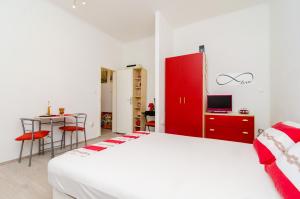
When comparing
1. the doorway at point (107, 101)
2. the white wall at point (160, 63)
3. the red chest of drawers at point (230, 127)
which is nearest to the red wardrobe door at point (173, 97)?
the white wall at point (160, 63)

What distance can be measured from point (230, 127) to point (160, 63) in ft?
6.51

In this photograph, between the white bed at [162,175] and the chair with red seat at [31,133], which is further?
the chair with red seat at [31,133]

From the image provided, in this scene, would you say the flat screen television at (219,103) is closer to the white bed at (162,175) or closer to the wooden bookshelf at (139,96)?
the white bed at (162,175)

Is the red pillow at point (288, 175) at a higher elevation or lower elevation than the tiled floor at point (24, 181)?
higher

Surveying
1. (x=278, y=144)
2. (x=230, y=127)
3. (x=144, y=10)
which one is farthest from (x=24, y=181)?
(x=144, y=10)

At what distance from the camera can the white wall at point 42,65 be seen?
2.53 m

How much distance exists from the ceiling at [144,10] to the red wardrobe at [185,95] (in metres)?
1.07

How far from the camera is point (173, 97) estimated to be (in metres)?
3.43

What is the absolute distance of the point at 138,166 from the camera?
1145 millimetres

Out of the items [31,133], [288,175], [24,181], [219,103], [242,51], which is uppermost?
[242,51]

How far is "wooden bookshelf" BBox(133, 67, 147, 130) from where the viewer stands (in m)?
4.62

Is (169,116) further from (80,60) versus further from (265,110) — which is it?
(80,60)

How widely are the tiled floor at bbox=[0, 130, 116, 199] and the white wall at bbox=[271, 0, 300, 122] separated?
10.2 feet

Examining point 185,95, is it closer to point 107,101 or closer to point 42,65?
point 42,65
